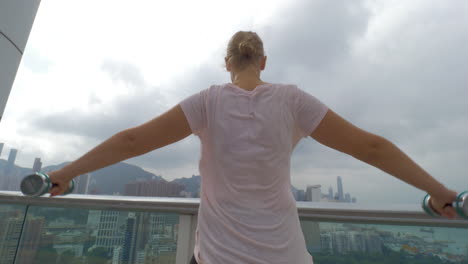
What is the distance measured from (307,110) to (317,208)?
0.74m

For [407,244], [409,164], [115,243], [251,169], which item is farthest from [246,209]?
[115,243]

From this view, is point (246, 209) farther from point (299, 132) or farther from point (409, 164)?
point (409, 164)

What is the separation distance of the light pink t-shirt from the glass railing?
684 millimetres

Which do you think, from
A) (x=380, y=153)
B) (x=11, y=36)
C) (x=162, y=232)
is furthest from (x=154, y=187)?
(x=380, y=153)

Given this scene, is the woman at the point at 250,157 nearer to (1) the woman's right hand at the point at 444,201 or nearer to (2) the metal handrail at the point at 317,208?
(1) the woman's right hand at the point at 444,201

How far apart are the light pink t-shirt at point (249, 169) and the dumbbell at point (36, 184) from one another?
1.24 ft

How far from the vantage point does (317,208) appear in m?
1.21

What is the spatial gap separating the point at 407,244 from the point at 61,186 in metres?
1.42

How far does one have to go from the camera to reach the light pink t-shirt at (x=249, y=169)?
23.0 inches

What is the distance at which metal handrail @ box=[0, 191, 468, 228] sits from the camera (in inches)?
40.9

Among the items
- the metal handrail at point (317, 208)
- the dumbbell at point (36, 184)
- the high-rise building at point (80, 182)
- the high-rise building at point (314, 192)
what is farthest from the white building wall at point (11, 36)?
the high-rise building at point (314, 192)

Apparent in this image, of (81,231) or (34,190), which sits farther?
(81,231)

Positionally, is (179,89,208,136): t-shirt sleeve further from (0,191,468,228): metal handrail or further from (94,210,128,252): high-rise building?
(94,210,128,252): high-rise building

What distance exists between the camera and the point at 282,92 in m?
0.67
